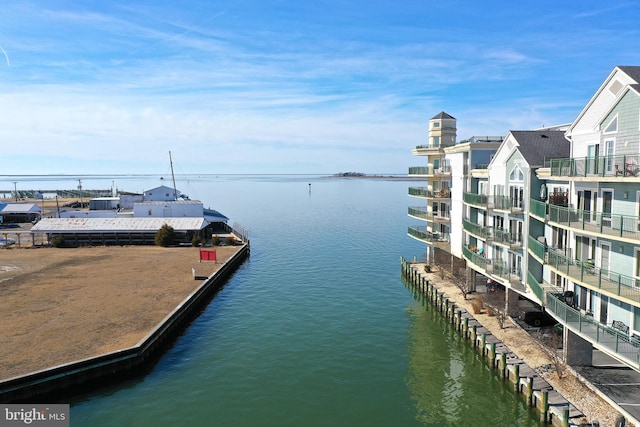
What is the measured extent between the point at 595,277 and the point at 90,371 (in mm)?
26800

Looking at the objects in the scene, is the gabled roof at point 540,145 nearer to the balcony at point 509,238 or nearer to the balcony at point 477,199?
the balcony at point 509,238

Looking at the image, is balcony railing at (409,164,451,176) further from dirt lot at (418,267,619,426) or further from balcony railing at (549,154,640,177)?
balcony railing at (549,154,640,177)

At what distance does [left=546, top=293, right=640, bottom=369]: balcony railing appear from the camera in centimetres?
1902

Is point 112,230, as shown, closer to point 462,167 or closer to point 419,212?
point 419,212

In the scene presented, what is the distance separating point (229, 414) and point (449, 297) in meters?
22.5

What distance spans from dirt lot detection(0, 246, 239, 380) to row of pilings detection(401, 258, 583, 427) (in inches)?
860

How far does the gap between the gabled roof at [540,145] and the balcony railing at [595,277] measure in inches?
262

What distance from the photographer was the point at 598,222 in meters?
22.6

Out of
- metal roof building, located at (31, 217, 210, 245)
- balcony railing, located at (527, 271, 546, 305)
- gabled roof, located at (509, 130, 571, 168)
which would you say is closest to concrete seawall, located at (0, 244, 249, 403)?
balcony railing, located at (527, 271, 546, 305)

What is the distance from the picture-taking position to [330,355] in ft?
99.4

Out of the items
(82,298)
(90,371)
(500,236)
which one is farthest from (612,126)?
(82,298)

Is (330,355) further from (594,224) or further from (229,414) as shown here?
(594,224)

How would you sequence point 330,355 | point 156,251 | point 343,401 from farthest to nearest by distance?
point 156,251
point 330,355
point 343,401

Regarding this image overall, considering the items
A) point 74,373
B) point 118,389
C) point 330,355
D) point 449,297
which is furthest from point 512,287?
point 74,373
